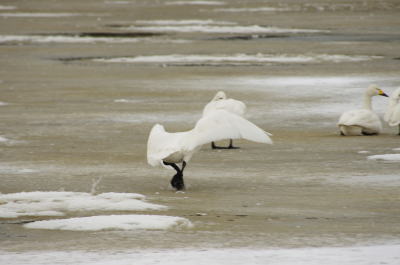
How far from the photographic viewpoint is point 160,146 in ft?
32.9

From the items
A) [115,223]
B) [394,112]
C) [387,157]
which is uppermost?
[394,112]

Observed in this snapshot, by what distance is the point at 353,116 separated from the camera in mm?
14523

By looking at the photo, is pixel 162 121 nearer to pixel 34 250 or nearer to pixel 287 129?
pixel 287 129

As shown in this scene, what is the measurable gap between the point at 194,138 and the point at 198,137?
4 centimetres

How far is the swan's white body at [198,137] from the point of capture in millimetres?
9906

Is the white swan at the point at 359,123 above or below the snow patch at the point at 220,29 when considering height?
below

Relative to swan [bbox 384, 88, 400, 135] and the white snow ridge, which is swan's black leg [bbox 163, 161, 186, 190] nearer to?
the white snow ridge

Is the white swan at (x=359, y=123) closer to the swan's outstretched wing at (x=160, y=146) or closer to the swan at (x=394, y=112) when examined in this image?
the swan at (x=394, y=112)

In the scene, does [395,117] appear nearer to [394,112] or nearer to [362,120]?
[394,112]

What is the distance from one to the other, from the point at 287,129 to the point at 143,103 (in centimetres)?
420

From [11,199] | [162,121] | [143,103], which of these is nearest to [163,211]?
[11,199]

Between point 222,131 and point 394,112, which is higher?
point 222,131

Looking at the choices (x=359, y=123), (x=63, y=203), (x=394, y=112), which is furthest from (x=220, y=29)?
(x=63, y=203)

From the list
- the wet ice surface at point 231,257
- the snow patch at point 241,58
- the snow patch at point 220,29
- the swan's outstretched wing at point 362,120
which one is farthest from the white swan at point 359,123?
the snow patch at point 220,29
